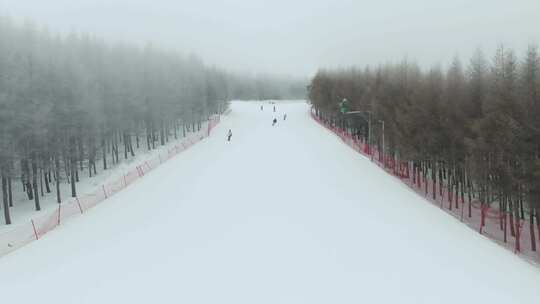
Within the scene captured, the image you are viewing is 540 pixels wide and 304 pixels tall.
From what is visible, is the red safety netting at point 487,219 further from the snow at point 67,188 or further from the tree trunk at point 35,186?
the tree trunk at point 35,186

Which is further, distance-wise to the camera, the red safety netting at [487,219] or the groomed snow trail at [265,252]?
the red safety netting at [487,219]

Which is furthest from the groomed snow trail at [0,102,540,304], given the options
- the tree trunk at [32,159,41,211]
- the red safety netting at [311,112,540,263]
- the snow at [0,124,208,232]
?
the tree trunk at [32,159,41,211]

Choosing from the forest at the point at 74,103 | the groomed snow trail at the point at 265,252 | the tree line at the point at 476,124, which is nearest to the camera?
the groomed snow trail at the point at 265,252

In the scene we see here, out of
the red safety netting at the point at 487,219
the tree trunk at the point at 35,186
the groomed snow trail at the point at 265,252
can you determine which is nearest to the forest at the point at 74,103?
the tree trunk at the point at 35,186

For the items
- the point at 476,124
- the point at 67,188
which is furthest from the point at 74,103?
the point at 476,124

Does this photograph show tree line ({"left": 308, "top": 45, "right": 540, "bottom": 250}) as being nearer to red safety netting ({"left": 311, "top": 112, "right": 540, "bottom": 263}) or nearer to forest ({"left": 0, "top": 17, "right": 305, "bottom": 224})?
red safety netting ({"left": 311, "top": 112, "right": 540, "bottom": 263})

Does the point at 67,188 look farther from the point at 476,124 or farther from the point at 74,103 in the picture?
the point at 476,124
